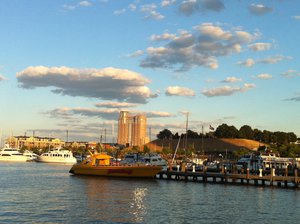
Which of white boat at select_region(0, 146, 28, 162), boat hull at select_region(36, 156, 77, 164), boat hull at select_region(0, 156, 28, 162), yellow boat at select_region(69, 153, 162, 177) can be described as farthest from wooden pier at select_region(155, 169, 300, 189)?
white boat at select_region(0, 146, 28, 162)

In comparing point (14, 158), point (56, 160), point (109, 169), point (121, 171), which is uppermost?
point (109, 169)

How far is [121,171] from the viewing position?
265 feet

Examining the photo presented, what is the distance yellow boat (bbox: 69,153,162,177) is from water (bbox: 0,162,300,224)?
11.1 m

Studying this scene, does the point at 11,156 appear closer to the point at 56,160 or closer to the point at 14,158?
the point at 14,158

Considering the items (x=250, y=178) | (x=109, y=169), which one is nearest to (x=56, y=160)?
(x=109, y=169)

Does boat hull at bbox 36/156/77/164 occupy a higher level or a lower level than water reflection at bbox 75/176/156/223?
higher

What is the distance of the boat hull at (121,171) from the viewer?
79000 millimetres

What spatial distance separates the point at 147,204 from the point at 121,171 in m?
33.8

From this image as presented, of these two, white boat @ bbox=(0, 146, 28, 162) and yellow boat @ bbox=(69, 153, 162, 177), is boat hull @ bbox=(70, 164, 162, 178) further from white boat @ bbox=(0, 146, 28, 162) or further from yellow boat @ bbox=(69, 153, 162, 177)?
white boat @ bbox=(0, 146, 28, 162)

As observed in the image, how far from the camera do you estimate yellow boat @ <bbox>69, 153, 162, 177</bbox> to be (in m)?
79.1

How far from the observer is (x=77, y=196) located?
2136 inches

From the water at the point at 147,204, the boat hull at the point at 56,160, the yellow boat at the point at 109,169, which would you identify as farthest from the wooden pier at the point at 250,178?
the boat hull at the point at 56,160

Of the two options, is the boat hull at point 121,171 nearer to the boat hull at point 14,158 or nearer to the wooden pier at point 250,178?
the wooden pier at point 250,178

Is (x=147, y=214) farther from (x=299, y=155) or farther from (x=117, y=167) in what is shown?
(x=299, y=155)
